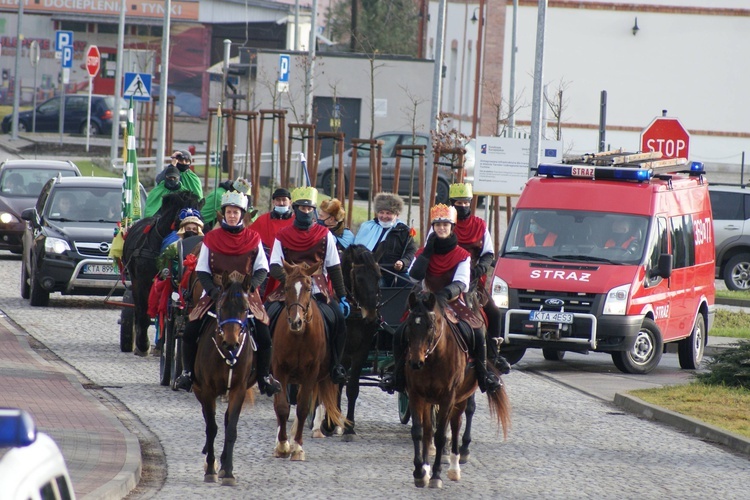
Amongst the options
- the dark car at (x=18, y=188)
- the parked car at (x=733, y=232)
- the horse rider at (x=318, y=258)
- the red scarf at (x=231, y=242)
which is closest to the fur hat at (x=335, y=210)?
the horse rider at (x=318, y=258)

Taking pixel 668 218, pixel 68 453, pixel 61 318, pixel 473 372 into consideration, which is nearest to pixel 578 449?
pixel 473 372

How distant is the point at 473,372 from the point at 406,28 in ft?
230

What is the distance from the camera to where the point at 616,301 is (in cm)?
1684

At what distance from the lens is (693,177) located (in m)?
19.8

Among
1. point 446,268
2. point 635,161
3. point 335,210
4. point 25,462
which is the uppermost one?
point 635,161

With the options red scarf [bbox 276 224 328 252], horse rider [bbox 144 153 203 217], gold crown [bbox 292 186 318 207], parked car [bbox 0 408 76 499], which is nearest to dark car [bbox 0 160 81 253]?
horse rider [bbox 144 153 203 217]

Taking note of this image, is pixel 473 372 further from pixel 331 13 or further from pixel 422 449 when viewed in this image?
pixel 331 13

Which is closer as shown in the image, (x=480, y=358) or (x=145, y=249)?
(x=480, y=358)

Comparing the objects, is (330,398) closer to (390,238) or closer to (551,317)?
(390,238)

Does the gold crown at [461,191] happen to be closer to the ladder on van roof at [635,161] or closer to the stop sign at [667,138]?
the ladder on van roof at [635,161]

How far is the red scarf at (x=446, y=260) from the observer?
35.1 feet

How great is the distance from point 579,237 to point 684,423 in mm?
4757

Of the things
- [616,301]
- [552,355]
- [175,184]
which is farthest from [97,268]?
[616,301]

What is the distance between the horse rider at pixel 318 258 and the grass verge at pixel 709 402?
4001mm
